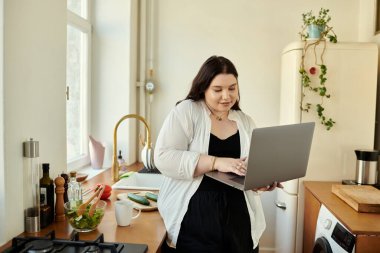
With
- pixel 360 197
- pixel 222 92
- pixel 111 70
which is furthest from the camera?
pixel 111 70

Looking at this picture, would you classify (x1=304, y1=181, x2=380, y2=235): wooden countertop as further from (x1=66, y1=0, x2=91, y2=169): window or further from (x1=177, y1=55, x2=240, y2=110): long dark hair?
(x1=66, y1=0, x2=91, y2=169): window

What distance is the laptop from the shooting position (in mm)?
1223

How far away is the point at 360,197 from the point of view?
5.83 feet

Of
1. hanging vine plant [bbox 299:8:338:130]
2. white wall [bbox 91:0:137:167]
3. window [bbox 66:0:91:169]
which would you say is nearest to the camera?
hanging vine plant [bbox 299:8:338:130]

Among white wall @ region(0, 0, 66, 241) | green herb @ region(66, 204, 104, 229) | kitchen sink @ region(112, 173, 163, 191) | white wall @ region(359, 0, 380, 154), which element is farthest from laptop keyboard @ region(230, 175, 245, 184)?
white wall @ region(359, 0, 380, 154)

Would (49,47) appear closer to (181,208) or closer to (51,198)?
(51,198)

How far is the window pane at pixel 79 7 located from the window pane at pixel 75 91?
0.14 m

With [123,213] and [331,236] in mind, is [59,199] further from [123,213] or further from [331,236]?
[331,236]

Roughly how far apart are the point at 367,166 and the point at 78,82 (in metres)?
2.04

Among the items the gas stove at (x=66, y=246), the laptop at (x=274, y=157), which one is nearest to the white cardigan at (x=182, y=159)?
the laptop at (x=274, y=157)

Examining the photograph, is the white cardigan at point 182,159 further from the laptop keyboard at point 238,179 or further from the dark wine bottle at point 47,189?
the dark wine bottle at point 47,189

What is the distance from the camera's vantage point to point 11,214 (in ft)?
4.03

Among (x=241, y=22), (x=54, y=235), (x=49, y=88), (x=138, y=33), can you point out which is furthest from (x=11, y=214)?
(x=241, y=22)

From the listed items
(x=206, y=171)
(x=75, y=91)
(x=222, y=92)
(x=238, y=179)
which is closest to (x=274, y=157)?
(x=238, y=179)
